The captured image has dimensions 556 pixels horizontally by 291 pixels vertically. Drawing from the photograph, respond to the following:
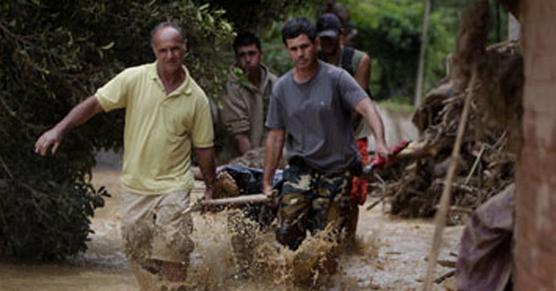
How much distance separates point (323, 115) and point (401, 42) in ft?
82.0

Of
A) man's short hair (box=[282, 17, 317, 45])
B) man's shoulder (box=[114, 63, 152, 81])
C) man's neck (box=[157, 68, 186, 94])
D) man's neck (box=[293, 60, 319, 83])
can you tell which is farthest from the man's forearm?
man's shoulder (box=[114, 63, 152, 81])

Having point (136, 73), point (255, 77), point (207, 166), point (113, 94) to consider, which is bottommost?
point (207, 166)

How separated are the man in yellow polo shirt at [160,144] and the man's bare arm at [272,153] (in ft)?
1.56

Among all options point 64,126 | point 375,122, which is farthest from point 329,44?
point 64,126

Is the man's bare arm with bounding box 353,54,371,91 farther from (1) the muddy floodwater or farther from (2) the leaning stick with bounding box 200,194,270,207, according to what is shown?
(2) the leaning stick with bounding box 200,194,270,207

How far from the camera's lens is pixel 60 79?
8.38 meters

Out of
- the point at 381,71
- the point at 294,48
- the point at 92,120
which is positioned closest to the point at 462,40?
the point at 294,48

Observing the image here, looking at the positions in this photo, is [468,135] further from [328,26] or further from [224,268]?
[224,268]

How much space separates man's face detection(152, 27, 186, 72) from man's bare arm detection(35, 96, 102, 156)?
1.62ft

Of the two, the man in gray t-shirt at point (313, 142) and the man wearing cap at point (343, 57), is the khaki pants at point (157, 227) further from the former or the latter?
the man wearing cap at point (343, 57)

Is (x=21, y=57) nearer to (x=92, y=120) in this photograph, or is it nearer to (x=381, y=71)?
(x=92, y=120)

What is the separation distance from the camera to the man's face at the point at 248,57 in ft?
31.6

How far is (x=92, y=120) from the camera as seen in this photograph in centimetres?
904

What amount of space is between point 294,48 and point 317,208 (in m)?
1.06
